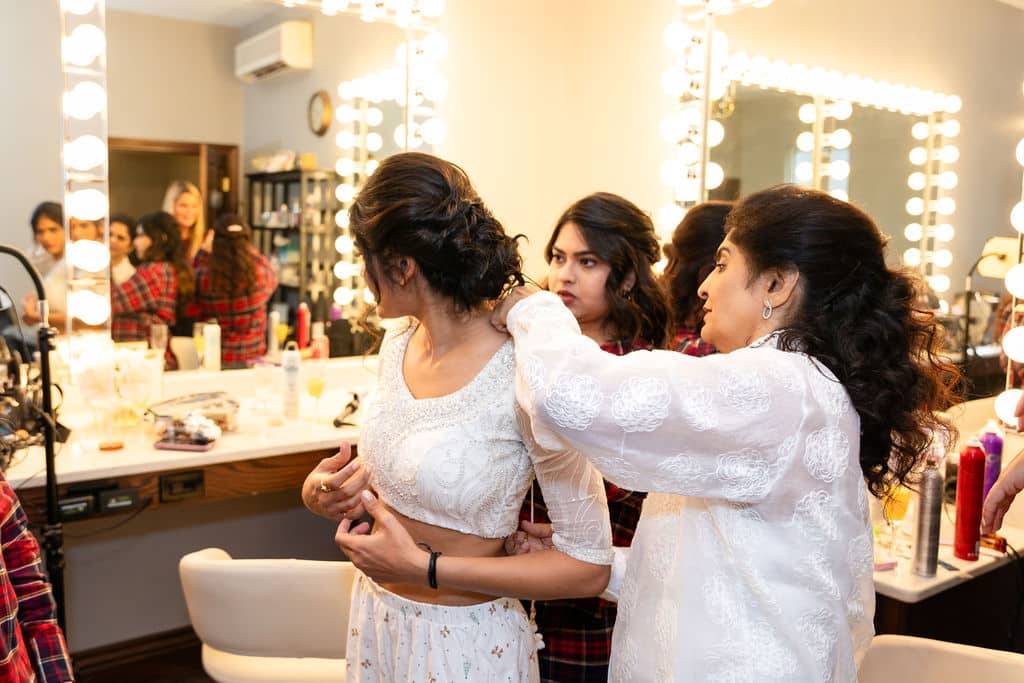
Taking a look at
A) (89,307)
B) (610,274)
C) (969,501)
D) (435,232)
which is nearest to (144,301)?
(89,307)

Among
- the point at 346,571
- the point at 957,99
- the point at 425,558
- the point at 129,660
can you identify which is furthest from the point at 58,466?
the point at 957,99

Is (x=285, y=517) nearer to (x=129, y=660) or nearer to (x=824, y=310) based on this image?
(x=129, y=660)

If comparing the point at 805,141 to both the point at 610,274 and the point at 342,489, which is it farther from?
the point at 342,489

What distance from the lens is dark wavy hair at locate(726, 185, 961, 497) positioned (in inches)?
38.0

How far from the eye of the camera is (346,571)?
162cm

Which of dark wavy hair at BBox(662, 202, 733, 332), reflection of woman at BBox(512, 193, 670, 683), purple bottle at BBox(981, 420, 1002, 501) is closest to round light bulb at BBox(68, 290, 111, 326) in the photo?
reflection of woman at BBox(512, 193, 670, 683)

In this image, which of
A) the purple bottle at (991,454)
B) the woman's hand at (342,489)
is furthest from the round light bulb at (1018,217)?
the woman's hand at (342,489)

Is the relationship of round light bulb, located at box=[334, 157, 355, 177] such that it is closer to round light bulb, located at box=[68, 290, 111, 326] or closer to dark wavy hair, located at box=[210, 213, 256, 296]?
dark wavy hair, located at box=[210, 213, 256, 296]

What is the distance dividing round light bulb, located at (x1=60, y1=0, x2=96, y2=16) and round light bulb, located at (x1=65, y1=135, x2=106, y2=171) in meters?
0.33

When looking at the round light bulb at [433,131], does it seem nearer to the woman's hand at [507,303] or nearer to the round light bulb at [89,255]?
the round light bulb at [89,255]

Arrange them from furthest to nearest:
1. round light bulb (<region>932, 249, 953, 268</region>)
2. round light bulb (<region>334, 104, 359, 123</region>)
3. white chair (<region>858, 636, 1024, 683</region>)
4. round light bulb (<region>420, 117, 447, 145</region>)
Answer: round light bulb (<region>420, 117, 447, 145</region>), round light bulb (<region>334, 104, 359, 123</region>), round light bulb (<region>932, 249, 953, 268</region>), white chair (<region>858, 636, 1024, 683</region>)

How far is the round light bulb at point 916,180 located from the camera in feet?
7.84

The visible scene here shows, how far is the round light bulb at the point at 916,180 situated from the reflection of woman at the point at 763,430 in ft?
5.01

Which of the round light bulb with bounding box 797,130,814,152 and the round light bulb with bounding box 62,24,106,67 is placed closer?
the round light bulb with bounding box 62,24,106,67
